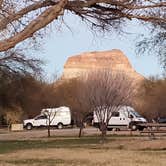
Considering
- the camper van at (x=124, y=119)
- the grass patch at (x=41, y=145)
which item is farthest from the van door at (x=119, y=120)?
the grass patch at (x=41, y=145)

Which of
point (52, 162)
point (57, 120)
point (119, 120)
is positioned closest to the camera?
point (52, 162)

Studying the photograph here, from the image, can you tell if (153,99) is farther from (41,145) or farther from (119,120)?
(41,145)

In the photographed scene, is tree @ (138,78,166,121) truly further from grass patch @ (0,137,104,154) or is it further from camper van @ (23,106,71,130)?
grass patch @ (0,137,104,154)

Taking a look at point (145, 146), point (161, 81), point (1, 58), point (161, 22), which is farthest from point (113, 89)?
point (161, 81)

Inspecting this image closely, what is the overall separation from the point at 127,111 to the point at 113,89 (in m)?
9.82

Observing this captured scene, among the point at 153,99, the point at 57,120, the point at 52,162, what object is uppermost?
the point at 153,99

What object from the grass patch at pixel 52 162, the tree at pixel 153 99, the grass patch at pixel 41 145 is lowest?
the grass patch at pixel 52 162

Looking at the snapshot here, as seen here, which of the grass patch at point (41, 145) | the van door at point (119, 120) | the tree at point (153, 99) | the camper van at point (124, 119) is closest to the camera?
the grass patch at point (41, 145)

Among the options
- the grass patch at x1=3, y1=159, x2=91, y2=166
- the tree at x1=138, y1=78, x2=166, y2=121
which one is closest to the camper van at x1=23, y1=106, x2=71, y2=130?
the tree at x1=138, y1=78, x2=166, y2=121

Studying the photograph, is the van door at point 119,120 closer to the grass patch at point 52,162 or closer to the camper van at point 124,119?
the camper van at point 124,119

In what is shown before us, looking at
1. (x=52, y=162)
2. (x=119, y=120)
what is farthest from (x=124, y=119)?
(x=52, y=162)

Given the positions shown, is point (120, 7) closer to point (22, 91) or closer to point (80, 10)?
point (80, 10)

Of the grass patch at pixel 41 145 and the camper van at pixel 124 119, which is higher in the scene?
the camper van at pixel 124 119

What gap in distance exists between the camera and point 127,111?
2280 inches
